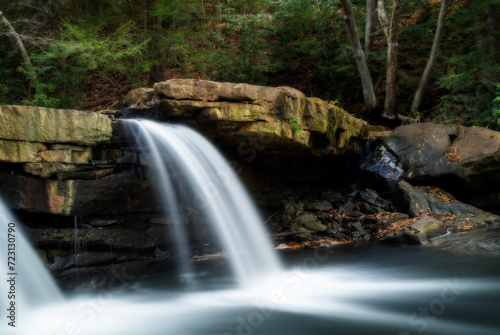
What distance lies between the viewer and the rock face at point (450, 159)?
8.41 metres

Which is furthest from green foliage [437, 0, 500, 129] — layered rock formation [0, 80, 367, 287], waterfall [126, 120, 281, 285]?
waterfall [126, 120, 281, 285]

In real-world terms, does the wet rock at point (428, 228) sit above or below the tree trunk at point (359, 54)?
below

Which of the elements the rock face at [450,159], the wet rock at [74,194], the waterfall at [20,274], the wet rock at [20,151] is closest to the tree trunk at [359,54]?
the rock face at [450,159]

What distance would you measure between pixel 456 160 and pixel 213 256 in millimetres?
6890

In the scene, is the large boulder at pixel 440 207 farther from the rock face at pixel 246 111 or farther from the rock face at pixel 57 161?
the rock face at pixel 57 161

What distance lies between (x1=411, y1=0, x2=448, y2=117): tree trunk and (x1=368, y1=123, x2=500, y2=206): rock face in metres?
Answer: 2.86

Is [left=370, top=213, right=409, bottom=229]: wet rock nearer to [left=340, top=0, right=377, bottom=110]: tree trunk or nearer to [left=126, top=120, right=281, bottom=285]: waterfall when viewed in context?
[left=126, top=120, right=281, bottom=285]: waterfall

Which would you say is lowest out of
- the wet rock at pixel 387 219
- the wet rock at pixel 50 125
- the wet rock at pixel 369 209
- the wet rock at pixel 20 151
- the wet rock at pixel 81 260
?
the wet rock at pixel 387 219

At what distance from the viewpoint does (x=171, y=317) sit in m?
4.18

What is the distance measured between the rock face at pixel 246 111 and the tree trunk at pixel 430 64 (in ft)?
21.5

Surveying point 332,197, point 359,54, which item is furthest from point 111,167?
point 359,54

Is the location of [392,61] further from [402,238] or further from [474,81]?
[402,238]

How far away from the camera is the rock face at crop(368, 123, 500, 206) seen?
841cm

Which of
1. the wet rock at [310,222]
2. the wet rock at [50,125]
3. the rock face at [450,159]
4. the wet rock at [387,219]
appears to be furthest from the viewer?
the rock face at [450,159]
